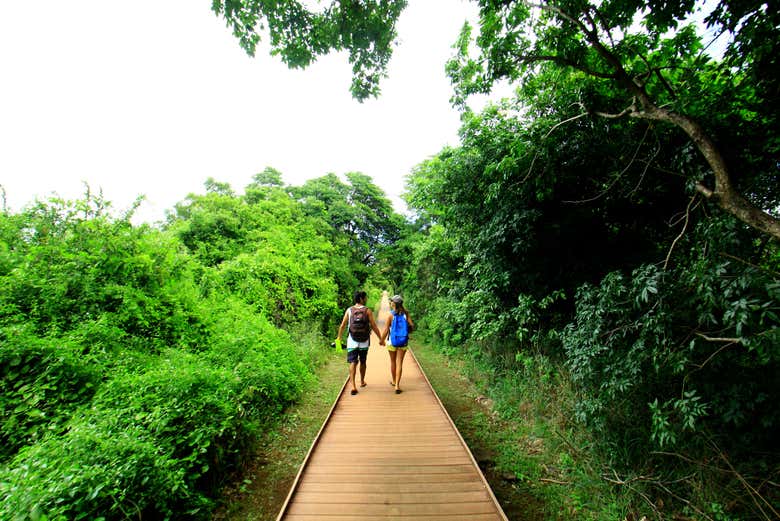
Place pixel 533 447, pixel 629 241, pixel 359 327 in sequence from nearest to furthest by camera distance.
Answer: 1. pixel 533 447
2. pixel 629 241
3. pixel 359 327

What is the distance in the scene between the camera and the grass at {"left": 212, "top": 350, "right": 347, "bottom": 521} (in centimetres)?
294

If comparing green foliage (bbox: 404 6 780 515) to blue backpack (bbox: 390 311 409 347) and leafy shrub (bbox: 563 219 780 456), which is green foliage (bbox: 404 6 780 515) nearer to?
leafy shrub (bbox: 563 219 780 456)

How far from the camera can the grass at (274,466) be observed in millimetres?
2938

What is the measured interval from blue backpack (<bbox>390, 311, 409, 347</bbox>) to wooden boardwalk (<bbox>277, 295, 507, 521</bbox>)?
1060 mm

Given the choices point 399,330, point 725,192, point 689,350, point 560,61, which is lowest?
point 689,350

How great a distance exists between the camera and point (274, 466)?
12.1ft

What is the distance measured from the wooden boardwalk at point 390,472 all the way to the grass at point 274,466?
36 cm

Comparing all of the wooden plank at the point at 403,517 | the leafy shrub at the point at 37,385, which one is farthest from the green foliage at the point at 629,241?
the leafy shrub at the point at 37,385

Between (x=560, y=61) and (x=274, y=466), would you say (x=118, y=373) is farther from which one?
(x=560, y=61)

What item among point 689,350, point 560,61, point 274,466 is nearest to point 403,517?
point 274,466

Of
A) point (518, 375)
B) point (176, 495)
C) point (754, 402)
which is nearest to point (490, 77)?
point (754, 402)

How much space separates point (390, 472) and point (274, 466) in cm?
160

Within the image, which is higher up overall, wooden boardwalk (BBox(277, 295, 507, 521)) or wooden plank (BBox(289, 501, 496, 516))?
wooden boardwalk (BBox(277, 295, 507, 521))

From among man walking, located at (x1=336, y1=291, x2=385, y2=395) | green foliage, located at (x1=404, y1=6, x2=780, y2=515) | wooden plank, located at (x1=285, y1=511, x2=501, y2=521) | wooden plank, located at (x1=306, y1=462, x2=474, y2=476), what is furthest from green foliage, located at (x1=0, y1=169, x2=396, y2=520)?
green foliage, located at (x1=404, y1=6, x2=780, y2=515)
